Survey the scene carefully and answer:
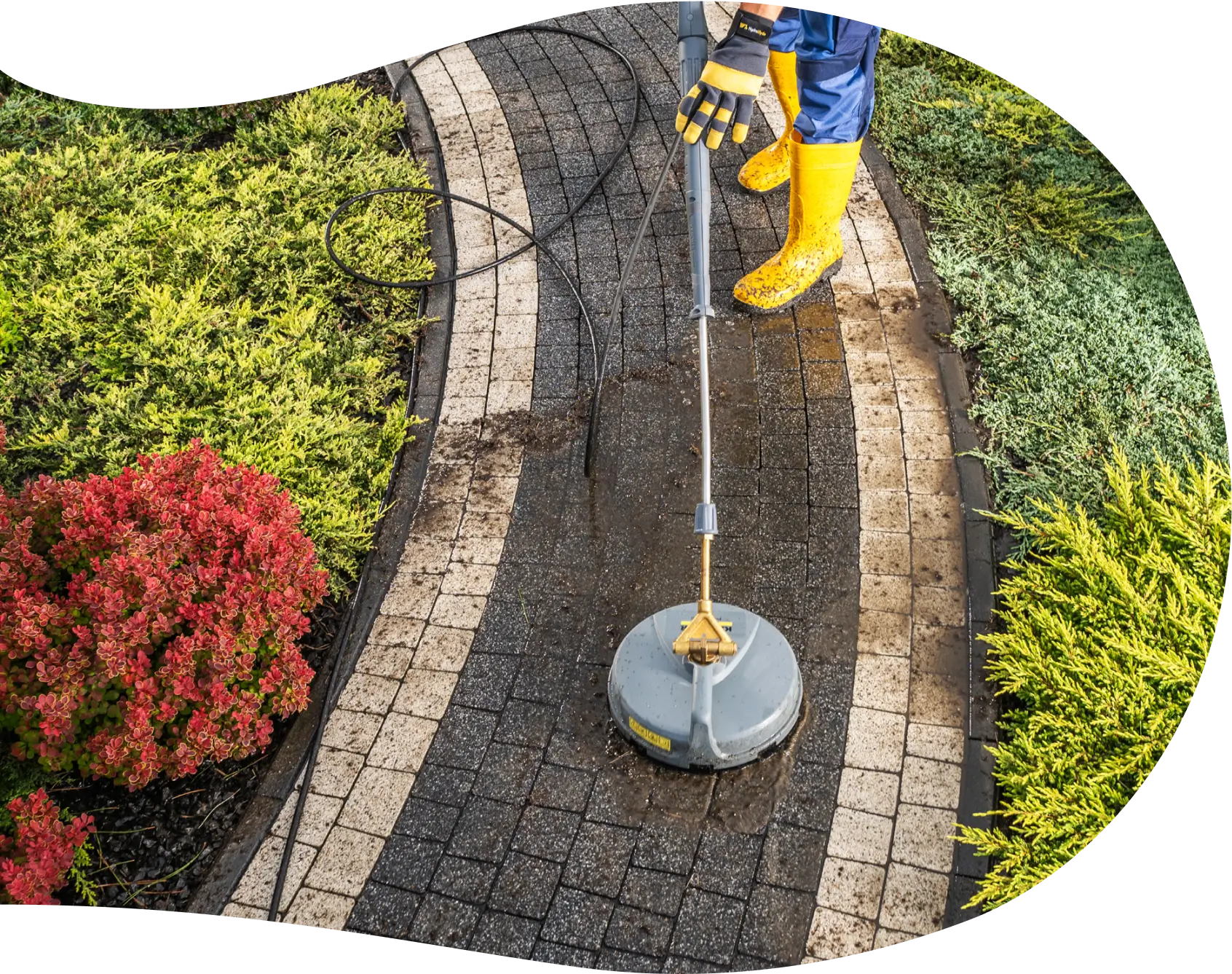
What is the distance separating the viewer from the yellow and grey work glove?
3486 millimetres

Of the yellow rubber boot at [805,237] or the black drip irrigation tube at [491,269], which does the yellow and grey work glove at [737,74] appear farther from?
the yellow rubber boot at [805,237]

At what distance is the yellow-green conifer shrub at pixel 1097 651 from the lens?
3.31m


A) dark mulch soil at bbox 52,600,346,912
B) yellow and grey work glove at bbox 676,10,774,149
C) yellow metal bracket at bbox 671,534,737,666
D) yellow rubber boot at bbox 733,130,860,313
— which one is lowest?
dark mulch soil at bbox 52,600,346,912

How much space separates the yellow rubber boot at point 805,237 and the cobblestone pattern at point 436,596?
3.96ft

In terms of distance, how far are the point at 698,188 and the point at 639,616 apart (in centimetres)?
173

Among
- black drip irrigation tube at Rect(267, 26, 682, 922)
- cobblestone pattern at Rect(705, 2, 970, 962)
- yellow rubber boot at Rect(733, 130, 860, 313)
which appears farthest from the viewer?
yellow rubber boot at Rect(733, 130, 860, 313)

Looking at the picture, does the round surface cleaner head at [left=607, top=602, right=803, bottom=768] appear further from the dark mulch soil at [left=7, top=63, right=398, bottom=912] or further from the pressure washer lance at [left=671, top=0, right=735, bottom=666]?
→ the dark mulch soil at [left=7, top=63, right=398, bottom=912]

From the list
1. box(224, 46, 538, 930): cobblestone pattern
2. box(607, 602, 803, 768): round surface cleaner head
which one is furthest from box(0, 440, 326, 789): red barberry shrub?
box(607, 602, 803, 768): round surface cleaner head

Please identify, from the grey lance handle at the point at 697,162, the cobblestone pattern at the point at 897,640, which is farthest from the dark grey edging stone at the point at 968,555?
the grey lance handle at the point at 697,162

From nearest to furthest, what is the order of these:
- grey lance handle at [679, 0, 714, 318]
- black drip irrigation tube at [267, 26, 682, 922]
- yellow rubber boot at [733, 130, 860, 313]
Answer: grey lance handle at [679, 0, 714, 318] → black drip irrigation tube at [267, 26, 682, 922] → yellow rubber boot at [733, 130, 860, 313]

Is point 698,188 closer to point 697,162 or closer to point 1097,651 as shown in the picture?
point 697,162

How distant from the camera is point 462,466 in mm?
4684

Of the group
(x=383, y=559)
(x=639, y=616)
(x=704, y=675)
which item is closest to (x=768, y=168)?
(x=639, y=616)

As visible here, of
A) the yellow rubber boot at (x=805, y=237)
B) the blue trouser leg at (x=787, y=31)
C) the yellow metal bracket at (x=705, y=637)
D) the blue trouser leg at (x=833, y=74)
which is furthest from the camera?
the yellow rubber boot at (x=805, y=237)
